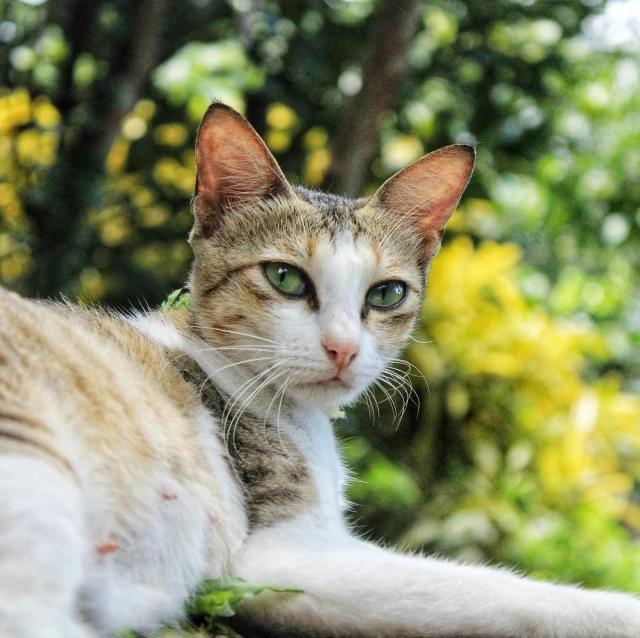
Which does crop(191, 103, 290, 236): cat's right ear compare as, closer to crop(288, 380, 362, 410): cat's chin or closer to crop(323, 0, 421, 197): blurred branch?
crop(288, 380, 362, 410): cat's chin

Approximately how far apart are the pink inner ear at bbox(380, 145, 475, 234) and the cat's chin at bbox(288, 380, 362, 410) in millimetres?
633

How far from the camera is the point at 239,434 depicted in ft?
6.79

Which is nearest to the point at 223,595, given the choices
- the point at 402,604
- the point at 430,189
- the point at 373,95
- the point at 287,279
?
the point at 402,604

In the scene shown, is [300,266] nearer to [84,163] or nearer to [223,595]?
[223,595]

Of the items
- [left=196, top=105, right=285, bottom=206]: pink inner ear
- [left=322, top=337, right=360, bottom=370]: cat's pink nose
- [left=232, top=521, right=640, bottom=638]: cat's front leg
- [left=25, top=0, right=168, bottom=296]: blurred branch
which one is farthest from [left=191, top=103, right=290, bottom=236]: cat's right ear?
[left=25, top=0, right=168, bottom=296]: blurred branch

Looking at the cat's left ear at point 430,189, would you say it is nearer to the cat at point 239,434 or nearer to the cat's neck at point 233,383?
the cat at point 239,434

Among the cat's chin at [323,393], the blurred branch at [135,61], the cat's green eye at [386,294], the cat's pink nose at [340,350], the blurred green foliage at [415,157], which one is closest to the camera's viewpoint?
the cat's pink nose at [340,350]

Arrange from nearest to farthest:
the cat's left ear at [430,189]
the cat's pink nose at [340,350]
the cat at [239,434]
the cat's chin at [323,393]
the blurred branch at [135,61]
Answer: the cat at [239,434] < the cat's pink nose at [340,350] < the cat's chin at [323,393] < the cat's left ear at [430,189] < the blurred branch at [135,61]

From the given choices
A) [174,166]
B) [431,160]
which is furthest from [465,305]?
[431,160]

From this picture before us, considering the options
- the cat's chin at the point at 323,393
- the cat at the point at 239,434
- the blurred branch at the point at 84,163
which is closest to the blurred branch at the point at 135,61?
the blurred branch at the point at 84,163

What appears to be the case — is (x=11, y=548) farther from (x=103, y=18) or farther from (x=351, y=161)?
(x=103, y=18)

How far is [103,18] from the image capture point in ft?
14.1

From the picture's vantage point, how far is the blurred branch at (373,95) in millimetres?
3686

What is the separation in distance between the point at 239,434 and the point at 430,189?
1.00 meters
